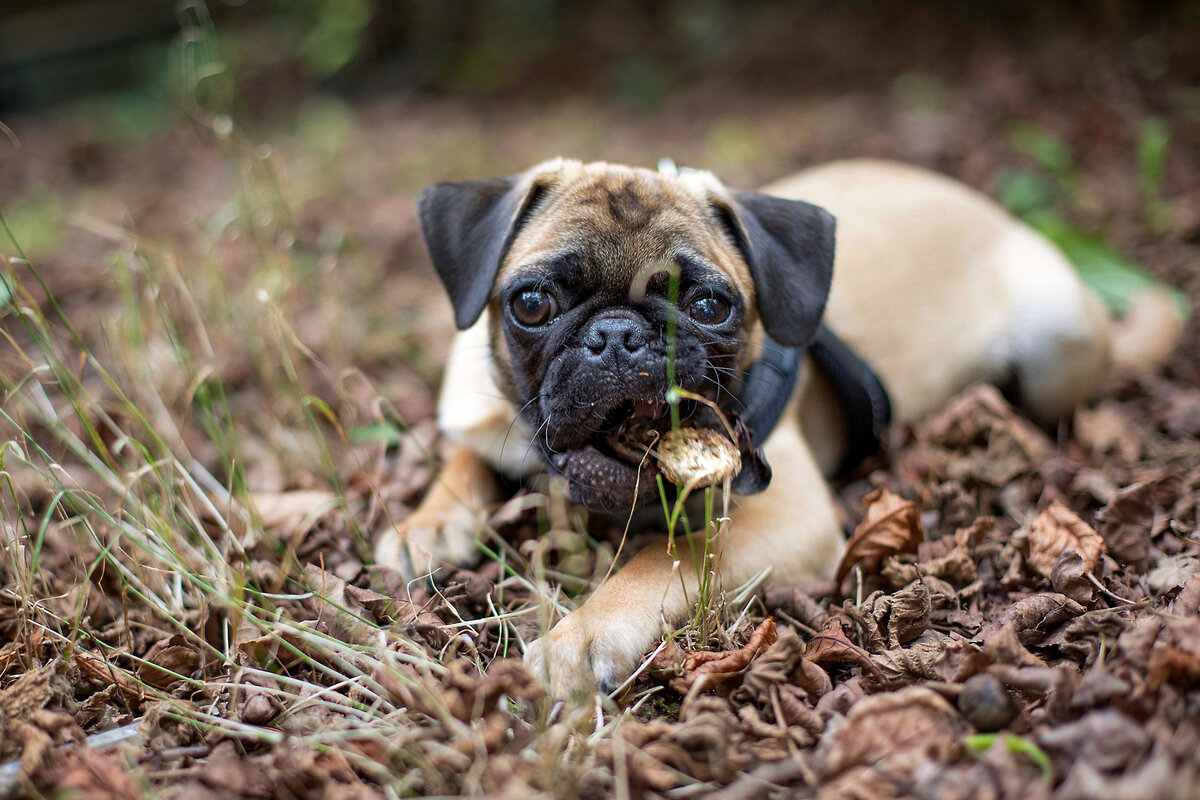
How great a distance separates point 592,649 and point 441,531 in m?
1.06

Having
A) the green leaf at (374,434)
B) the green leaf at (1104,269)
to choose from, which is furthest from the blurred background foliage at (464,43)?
the green leaf at (374,434)

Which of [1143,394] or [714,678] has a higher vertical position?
[714,678]

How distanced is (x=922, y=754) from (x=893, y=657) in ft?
2.01

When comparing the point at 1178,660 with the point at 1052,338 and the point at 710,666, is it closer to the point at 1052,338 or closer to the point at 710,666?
the point at 710,666

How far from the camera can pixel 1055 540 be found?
3.17 meters

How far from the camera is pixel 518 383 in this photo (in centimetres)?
339

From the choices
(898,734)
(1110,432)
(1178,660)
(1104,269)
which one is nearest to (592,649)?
(898,734)

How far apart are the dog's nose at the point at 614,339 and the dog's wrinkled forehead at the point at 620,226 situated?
1.03ft

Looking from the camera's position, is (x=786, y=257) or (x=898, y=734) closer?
(x=898, y=734)

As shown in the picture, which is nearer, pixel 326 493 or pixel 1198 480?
pixel 1198 480

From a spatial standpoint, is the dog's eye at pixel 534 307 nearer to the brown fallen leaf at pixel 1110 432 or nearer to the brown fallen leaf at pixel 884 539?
the brown fallen leaf at pixel 884 539

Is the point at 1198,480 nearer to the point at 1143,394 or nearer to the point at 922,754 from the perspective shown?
the point at 1143,394

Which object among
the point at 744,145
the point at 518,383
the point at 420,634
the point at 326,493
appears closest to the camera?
the point at 420,634

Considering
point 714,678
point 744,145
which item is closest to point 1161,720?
point 714,678
